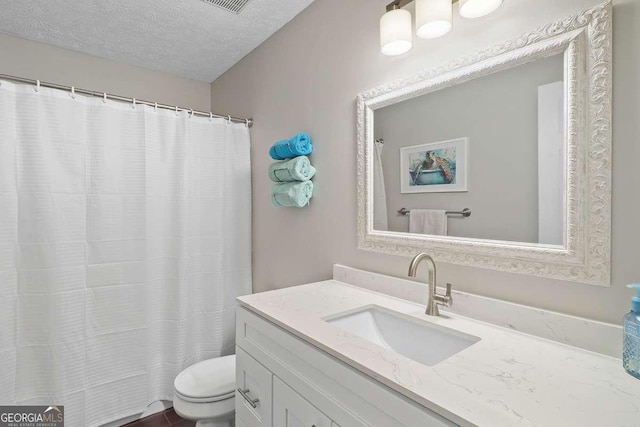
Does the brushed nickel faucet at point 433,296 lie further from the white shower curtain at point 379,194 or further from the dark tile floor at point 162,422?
the dark tile floor at point 162,422

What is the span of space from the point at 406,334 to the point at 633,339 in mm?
571

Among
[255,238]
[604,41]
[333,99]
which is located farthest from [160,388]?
[604,41]

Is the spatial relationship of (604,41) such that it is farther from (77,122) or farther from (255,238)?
(77,122)

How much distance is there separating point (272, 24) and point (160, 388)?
228 cm

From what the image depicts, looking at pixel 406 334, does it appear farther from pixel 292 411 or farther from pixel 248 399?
pixel 248 399

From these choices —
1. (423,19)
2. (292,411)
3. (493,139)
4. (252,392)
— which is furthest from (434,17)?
(252,392)

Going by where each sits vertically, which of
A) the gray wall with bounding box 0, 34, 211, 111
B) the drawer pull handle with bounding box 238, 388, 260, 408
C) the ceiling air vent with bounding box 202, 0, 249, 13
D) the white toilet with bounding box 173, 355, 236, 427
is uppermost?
the ceiling air vent with bounding box 202, 0, 249, 13

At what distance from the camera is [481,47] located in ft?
3.44

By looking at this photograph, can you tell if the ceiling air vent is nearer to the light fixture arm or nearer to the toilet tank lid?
the light fixture arm

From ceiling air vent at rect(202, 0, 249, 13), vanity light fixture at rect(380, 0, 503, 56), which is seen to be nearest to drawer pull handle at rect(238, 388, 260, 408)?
vanity light fixture at rect(380, 0, 503, 56)

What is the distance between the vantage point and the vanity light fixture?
3.29ft

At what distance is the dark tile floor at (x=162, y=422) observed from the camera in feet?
6.04

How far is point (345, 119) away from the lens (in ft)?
5.00

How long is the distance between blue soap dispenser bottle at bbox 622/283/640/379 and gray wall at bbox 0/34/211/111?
2912mm
